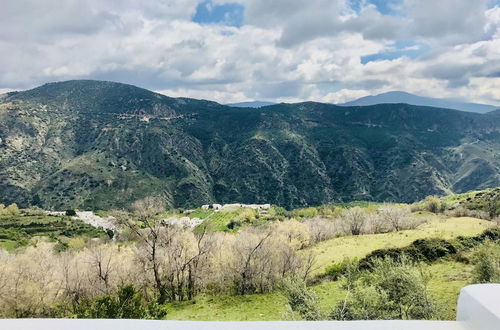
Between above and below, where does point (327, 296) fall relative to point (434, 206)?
above

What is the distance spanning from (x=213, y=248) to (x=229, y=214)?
139444 mm

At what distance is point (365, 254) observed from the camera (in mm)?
57438

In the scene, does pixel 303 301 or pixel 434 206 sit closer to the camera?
pixel 303 301

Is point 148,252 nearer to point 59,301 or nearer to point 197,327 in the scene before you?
point 59,301

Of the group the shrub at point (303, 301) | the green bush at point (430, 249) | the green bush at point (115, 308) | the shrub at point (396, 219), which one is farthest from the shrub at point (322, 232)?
the green bush at point (115, 308)

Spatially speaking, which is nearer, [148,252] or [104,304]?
[104,304]

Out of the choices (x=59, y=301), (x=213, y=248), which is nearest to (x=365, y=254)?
(x=213, y=248)

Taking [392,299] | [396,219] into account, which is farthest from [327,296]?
[396,219]

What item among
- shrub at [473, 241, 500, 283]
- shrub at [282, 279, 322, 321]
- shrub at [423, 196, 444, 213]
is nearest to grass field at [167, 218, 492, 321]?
Result: shrub at [473, 241, 500, 283]

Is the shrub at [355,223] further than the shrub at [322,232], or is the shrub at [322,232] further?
the shrub at [355,223]

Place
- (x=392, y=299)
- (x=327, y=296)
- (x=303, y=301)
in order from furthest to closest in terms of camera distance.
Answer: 1. (x=327, y=296)
2. (x=303, y=301)
3. (x=392, y=299)

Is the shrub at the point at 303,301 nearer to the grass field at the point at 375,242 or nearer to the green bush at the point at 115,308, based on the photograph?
the green bush at the point at 115,308

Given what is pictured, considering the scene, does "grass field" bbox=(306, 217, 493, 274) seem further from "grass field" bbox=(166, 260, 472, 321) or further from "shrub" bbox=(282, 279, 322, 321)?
"shrub" bbox=(282, 279, 322, 321)

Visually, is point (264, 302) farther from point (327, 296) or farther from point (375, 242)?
point (375, 242)
